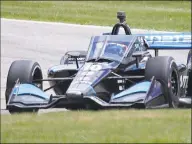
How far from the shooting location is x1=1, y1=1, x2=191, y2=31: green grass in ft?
83.7

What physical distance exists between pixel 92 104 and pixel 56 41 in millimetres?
11010

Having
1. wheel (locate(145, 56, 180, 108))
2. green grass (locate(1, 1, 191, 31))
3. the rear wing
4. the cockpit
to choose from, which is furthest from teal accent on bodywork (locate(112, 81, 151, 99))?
green grass (locate(1, 1, 191, 31))

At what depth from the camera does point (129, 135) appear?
23.5ft

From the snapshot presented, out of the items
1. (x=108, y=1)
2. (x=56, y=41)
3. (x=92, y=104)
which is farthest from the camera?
(x=108, y=1)

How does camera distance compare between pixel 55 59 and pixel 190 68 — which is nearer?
pixel 190 68

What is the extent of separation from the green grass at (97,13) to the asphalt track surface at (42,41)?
2.02 meters

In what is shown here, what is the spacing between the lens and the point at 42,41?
21547 mm

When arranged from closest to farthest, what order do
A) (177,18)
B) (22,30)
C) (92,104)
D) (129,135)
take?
(129,135), (92,104), (22,30), (177,18)

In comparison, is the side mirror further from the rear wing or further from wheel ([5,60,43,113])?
wheel ([5,60,43,113])

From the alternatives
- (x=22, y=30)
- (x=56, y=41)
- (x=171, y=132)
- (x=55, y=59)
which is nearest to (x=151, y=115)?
(x=171, y=132)

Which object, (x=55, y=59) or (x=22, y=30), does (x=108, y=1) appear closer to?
(x=22, y=30)

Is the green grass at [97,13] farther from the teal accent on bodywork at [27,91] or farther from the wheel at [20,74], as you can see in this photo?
the teal accent on bodywork at [27,91]

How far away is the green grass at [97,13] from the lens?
2550 centimetres

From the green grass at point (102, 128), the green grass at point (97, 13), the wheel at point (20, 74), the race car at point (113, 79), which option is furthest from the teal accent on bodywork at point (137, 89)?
the green grass at point (97, 13)
